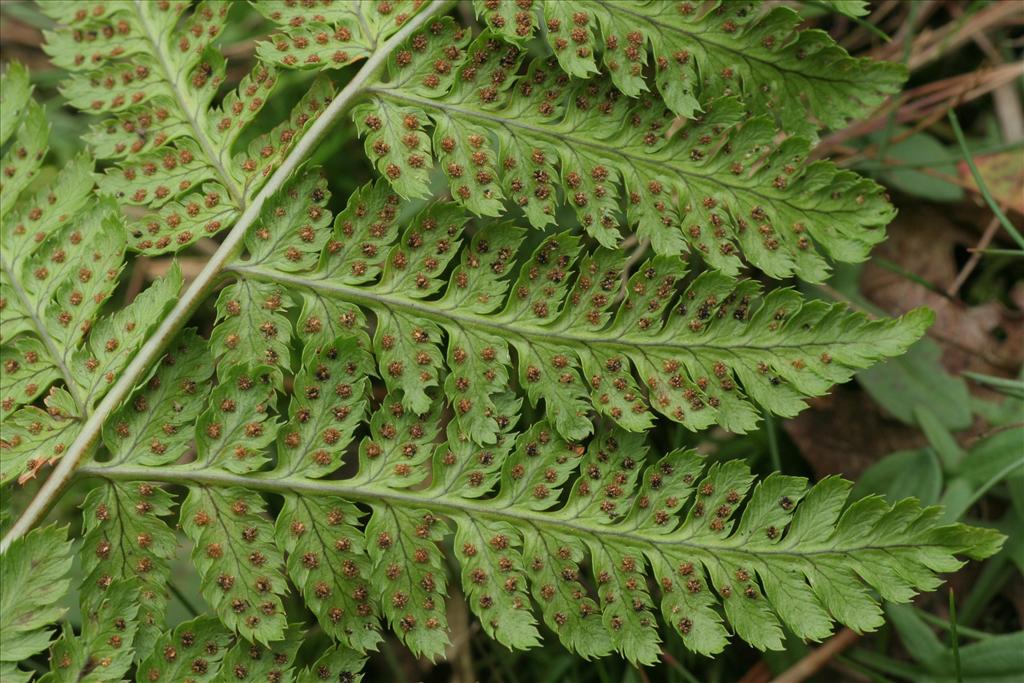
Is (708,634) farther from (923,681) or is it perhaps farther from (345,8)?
(345,8)

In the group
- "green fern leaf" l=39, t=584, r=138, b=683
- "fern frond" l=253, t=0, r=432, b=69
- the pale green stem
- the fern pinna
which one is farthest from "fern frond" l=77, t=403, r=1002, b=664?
"fern frond" l=253, t=0, r=432, b=69

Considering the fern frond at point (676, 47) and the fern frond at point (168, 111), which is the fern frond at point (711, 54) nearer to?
the fern frond at point (676, 47)

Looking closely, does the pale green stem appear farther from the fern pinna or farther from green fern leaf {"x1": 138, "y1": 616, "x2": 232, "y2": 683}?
green fern leaf {"x1": 138, "y1": 616, "x2": 232, "y2": 683}

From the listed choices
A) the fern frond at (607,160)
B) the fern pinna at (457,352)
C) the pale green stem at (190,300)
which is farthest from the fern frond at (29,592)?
the fern frond at (607,160)

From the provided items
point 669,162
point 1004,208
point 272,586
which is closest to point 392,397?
point 272,586

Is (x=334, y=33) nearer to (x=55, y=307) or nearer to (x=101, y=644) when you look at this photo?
(x=55, y=307)
